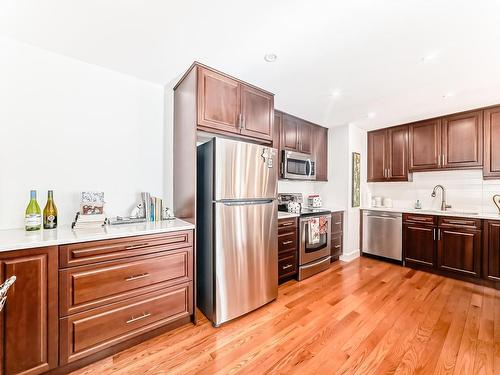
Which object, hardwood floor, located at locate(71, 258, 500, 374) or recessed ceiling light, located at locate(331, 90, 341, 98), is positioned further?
recessed ceiling light, located at locate(331, 90, 341, 98)

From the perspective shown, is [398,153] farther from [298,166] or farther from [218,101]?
[218,101]

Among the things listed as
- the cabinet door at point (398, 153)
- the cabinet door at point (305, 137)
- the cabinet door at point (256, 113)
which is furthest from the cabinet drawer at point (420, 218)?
the cabinet door at point (256, 113)

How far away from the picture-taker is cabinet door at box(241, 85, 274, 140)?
7.57 feet

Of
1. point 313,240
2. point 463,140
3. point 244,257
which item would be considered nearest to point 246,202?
point 244,257

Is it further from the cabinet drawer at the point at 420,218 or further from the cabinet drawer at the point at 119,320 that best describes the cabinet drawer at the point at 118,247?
the cabinet drawer at the point at 420,218

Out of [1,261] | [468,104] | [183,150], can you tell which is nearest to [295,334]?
[183,150]

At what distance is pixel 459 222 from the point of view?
9.84 feet

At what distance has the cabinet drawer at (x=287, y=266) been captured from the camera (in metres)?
2.80

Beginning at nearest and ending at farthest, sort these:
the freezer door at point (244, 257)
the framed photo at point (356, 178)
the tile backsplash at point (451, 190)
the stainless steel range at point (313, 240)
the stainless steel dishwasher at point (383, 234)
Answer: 1. the freezer door at point (244, 257)
2. the stainless steel range at point (313, 240)
3. the tile backsplash at point (451, 190)
4. the stainless steel dishwasher at point (383, 234)
5. the framed photo at point (356, 178)

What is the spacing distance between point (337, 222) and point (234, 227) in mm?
2330

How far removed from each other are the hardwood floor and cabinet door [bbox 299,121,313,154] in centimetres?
212

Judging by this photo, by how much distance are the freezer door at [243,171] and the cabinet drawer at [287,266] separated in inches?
39.6

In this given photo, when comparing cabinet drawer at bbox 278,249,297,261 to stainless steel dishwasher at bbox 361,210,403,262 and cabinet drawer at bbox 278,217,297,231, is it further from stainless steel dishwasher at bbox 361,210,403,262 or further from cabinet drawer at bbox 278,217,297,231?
stainless steel dishwasher at bbox 361,210,403,262

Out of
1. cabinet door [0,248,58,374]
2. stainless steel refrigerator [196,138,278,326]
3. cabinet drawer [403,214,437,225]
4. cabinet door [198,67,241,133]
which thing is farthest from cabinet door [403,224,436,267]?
cabinet door [0,248,58,374]
